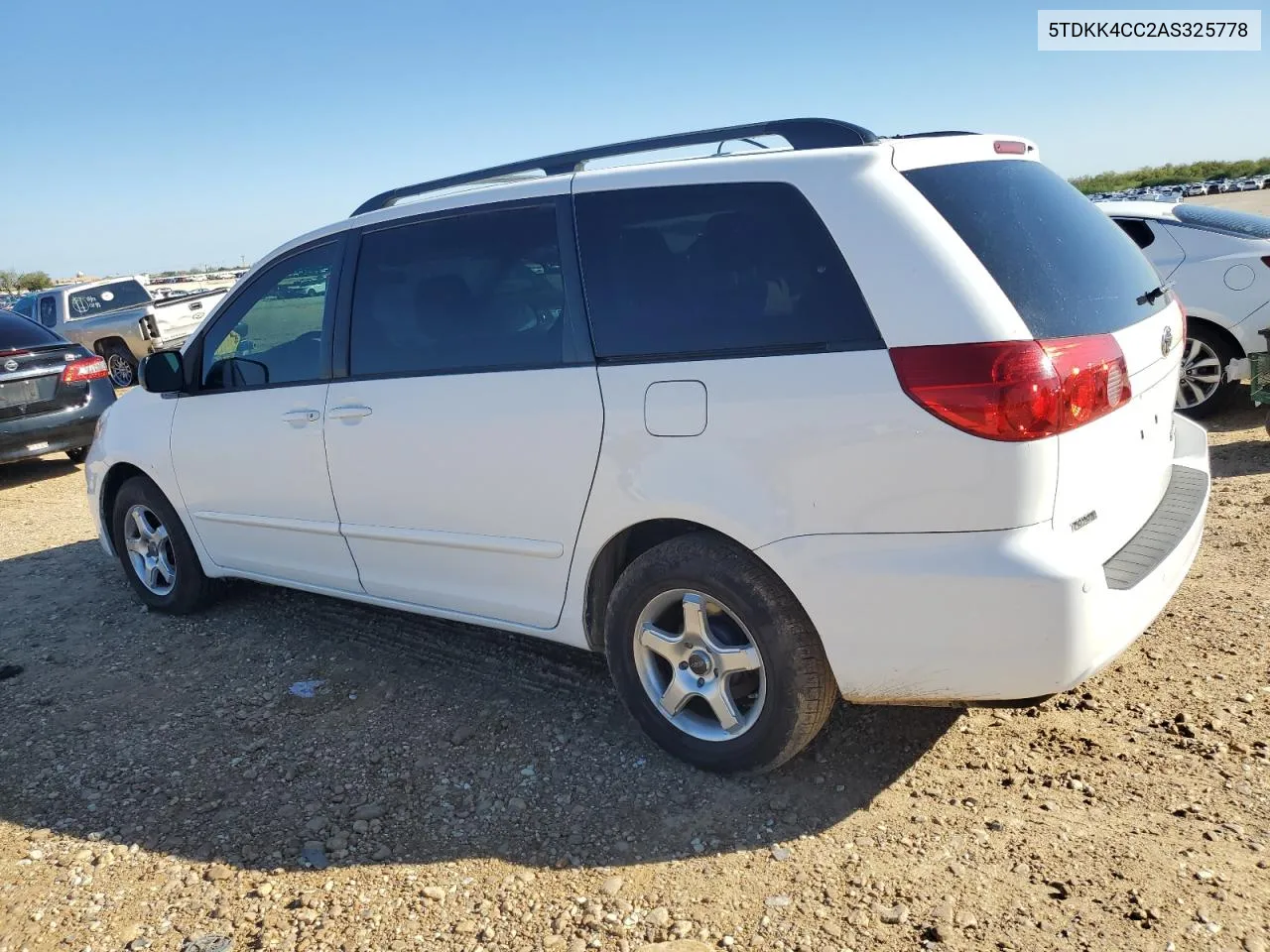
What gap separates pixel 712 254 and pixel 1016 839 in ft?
6.19

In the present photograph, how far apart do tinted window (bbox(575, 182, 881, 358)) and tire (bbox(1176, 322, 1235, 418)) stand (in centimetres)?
540

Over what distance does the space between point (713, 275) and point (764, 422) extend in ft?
1.69

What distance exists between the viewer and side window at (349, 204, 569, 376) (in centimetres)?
334

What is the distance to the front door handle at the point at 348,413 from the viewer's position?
3.76 meters

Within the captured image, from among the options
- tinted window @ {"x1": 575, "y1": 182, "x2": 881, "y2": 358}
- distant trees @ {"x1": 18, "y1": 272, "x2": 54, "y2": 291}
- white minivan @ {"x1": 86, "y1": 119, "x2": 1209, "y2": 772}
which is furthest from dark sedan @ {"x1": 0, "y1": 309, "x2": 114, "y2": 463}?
distant trees @ {"x1": 18, "y1": 272, "x2": 54, "y2": 291}

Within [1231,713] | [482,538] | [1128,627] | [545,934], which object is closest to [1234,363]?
[1231,713]

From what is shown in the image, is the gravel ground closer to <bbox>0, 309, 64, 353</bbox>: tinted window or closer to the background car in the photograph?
the background car

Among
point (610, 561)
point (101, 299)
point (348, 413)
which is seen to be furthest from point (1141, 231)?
point (101, 299)

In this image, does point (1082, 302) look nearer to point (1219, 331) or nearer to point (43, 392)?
point (1219, 331)

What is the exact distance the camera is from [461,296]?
3.60 m

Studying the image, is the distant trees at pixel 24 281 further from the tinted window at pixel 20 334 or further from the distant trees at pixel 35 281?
the tinted window at pixel 20 334

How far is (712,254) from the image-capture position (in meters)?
2.95

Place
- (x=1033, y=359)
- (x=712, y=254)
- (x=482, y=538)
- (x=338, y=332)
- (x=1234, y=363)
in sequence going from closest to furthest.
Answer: (x=1033, y=359) → (x=712, y=254) → (x=482, y=538) → (x=338, y=332) → (x=1234, y=363)

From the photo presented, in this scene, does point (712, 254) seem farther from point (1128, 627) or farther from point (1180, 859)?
point (1180, 859)
